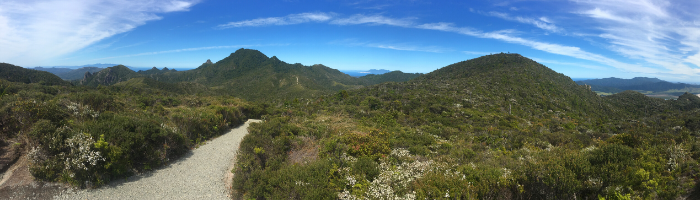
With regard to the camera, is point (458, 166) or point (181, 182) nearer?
point (458, 166)

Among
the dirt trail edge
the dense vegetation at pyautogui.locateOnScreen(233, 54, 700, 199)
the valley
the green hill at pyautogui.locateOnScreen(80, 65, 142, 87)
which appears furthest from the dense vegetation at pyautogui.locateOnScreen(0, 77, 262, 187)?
the green hill at pyautogui.locateOnScreen(80, 65, 142, 87)

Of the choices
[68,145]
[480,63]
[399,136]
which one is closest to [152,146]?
[68,145]

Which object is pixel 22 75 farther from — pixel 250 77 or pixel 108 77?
pixel 108 77

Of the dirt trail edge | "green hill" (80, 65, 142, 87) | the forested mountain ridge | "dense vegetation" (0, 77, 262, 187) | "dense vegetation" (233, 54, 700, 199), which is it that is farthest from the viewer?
"green hill" (80, 65, 142, 87)

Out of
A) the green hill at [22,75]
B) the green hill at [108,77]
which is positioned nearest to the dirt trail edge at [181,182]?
the green hill at [22,75]

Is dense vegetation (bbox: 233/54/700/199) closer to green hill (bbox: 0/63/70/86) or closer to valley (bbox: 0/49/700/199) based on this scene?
valley (bbox: 0/49/700/199)

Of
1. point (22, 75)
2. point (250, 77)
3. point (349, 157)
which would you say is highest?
point (250, 77)

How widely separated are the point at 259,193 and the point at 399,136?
865cm

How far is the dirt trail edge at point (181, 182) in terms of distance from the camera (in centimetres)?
888

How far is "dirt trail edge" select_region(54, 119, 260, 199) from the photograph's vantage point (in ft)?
29.1

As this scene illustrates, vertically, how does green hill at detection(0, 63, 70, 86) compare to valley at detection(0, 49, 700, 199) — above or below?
above

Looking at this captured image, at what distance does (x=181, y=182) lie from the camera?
33.7ft

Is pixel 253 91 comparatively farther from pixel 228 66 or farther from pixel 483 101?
pixel 483 101

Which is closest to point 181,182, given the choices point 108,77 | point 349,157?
point 349,157
